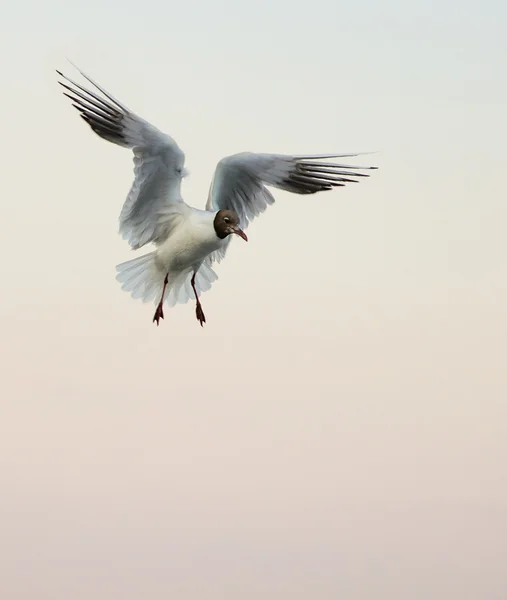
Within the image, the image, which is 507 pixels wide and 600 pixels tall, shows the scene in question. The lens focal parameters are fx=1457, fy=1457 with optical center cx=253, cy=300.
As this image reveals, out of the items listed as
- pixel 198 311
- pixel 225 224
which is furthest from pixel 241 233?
pixel 198 311

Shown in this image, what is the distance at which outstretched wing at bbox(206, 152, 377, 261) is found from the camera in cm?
1486

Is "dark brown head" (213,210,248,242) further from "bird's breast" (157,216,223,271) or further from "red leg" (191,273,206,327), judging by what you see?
"red leg" (191,273,206,327)

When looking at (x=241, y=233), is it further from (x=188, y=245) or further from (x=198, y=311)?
(x=198, y=311)

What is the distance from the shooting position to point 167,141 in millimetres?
14203

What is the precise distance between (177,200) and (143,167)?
586mm

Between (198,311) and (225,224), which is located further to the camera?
(198,311)

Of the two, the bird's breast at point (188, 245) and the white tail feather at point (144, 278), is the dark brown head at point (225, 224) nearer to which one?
the bird's breast at point (188, 245)

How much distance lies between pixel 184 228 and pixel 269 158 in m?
1.18

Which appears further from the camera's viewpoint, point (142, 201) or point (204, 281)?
point (204, 281)

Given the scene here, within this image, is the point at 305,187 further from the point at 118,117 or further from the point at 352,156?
the point at 118,117

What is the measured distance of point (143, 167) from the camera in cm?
1424

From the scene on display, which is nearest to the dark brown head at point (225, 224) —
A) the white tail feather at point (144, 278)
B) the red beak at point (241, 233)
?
the red beak at point (241, 233)

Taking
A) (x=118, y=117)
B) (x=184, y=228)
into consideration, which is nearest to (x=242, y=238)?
(x=184, y=228)

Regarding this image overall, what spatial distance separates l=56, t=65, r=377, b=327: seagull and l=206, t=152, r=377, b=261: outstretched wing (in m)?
0.01
